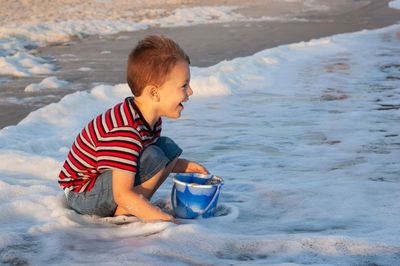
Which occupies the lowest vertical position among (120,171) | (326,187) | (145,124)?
(326,187)

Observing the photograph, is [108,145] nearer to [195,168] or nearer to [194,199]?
[194,199]

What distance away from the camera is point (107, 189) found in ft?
8.39

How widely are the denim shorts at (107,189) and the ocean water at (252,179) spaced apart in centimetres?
7

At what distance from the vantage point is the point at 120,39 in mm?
12703

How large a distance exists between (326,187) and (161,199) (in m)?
1.07

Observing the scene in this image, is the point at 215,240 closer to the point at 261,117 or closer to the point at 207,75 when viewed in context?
the point at 261,117

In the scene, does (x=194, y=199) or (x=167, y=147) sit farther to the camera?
(x=167, y=147)

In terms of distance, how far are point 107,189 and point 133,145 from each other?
0.97 feet

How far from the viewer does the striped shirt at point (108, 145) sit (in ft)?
7.95

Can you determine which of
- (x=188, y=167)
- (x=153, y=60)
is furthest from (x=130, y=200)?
(x=153, y=60)

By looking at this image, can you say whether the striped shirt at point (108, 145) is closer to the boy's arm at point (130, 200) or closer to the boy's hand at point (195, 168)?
the boy's arm at point (130, 200)

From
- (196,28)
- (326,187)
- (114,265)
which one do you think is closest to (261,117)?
(326,187)

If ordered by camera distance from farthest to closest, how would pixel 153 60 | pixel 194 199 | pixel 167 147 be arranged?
pixel 167 147
pixel 194 199
pixel 153 60

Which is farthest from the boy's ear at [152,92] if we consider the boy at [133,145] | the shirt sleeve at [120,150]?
the shirt sleeve at [120,150]
